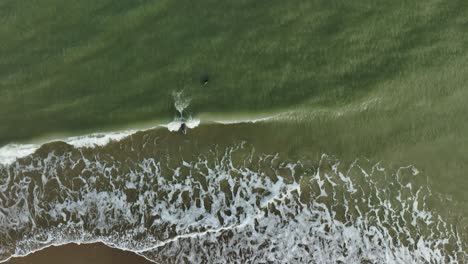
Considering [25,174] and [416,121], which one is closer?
[416,121]

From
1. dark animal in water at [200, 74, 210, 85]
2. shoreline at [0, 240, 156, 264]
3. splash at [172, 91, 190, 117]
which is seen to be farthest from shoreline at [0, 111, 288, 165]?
shoreline at [0, 240, 156, 264]

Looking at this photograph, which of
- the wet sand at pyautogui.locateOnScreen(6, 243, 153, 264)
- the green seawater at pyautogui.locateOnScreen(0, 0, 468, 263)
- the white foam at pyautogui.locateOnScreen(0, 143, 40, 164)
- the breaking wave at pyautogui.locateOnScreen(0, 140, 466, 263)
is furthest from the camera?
the white foam at pyautogui.locateOnScreen(0, 143, 40, 164)

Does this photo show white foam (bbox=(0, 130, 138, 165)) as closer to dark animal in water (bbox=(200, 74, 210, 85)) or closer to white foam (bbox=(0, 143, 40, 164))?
white foam (bbox=(0, 143, 40, 164))

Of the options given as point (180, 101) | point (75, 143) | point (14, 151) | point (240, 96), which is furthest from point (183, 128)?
point (14, 151)

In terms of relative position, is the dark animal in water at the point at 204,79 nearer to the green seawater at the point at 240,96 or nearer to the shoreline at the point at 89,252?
the green seawater at the point at 240,96

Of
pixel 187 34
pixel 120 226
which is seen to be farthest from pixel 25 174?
pixel 187 34

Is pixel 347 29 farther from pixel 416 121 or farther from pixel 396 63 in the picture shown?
pixel 416 121
